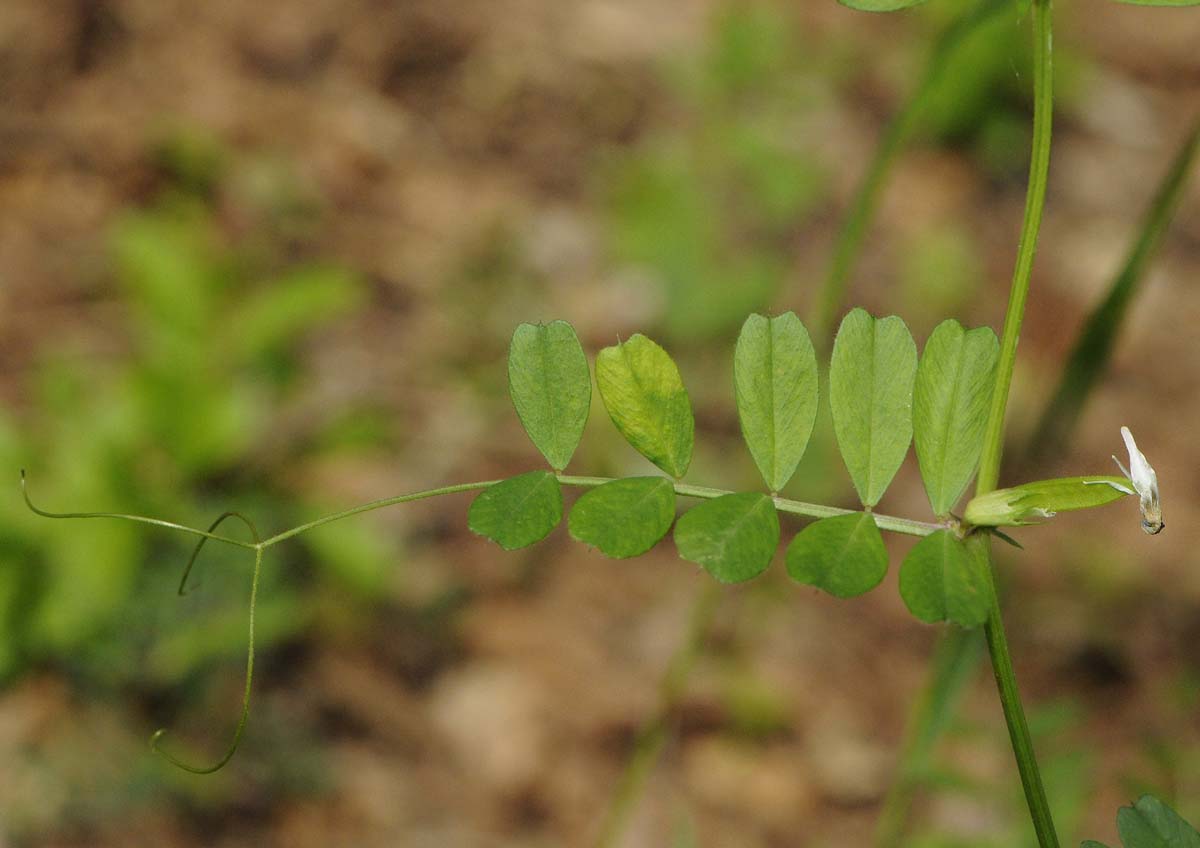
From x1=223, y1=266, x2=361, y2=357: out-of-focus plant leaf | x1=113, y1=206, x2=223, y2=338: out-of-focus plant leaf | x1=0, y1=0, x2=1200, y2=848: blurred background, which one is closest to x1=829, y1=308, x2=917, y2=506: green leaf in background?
x1=0, y1=0, x2=1200, y2=848: blurred background

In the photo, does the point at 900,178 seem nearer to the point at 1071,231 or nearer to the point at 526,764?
the point at 1071,231

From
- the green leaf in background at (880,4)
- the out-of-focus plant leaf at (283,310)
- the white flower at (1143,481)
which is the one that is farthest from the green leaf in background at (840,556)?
the out-of-focus plant leaf at (283,310)

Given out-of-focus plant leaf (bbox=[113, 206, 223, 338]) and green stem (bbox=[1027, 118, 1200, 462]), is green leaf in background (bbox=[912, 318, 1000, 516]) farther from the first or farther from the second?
out-of-focus plant leaf (bbox=[113, 206, 223, 338])

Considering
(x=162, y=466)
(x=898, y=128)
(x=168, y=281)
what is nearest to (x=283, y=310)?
(x=168, y=281)

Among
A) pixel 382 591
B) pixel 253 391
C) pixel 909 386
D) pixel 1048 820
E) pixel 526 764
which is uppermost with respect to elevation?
pixel 909 386

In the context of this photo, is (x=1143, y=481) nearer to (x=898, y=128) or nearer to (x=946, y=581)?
(x=946, y=581)

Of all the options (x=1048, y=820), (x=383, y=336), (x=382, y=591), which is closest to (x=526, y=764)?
(x=382, y=591)
